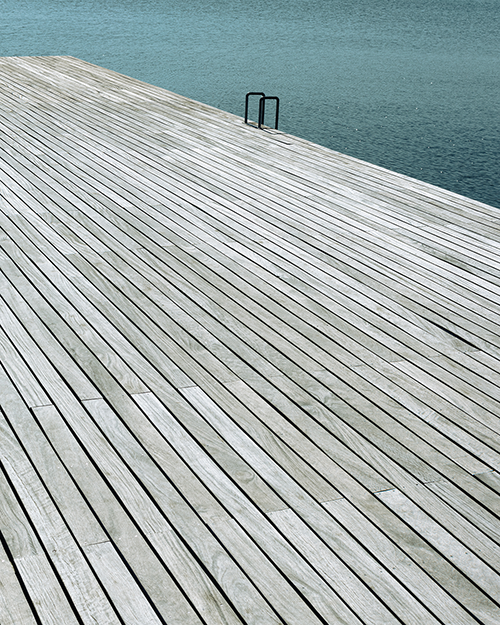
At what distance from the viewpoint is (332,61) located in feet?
62.8

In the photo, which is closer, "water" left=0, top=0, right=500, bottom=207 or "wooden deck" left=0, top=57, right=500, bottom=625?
"wooden deck" left=0, top=57, right=500, bottom=625

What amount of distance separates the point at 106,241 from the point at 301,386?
188 centimetres

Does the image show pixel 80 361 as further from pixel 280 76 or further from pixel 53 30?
pixel 53 30

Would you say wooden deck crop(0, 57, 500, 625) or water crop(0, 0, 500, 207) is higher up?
wooden deck crop(0, 57, 500, 625)

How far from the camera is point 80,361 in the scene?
115 inches

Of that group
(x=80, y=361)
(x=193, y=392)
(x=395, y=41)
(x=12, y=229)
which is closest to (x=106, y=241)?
(x=12, y=229)

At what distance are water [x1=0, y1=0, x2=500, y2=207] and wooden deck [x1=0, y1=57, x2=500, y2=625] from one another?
6.70 metres

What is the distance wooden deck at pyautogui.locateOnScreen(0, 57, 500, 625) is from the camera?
1.90m

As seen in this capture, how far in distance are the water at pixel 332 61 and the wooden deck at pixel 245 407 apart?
6697 millimetres

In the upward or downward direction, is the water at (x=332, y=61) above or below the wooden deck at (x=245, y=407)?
below

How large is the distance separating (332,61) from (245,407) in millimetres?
18076

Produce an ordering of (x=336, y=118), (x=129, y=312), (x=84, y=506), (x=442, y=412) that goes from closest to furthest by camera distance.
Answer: (x=84, y=506) < (x=442, y=412) < (x=129, y=312) < (x=336, y=118)

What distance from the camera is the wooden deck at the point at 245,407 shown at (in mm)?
1900

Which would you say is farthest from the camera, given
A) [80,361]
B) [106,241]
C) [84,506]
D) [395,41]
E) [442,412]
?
[395,41]
